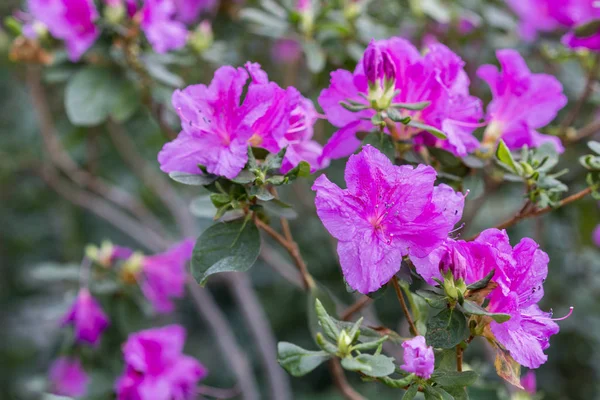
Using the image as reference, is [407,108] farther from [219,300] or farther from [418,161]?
[219,300]

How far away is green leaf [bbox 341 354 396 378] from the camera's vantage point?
0.81 m

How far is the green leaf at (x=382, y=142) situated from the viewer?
3.28ft

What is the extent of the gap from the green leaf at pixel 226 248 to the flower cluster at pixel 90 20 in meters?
0.63

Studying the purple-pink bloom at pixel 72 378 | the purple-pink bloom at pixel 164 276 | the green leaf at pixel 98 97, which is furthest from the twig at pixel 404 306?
the purple-pink bloom at pixel 72 378

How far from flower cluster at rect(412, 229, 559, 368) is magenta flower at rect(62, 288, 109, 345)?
94cm

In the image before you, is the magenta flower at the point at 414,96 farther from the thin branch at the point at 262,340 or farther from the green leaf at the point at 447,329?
the thin branch at the point at 262,340

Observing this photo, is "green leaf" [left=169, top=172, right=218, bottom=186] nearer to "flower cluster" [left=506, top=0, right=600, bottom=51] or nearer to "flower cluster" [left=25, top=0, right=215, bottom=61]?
"flower cluster" [left=25, top=0, right=215, bottom=61]

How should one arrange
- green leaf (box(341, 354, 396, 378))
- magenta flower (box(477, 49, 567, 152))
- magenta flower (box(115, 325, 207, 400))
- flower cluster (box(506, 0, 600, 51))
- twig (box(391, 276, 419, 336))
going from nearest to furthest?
green leaf (box(341, 354, 396, 378)) → twig (box(391, 276, 419, 336)) → magenta flower (box(477, 49, 567, 152)) → magenta flower (box(115, 325, 207, 400)) → flower cluster (box(506, 0, 600, 51))

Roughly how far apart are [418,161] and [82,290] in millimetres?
909

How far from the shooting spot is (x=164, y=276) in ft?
5.36

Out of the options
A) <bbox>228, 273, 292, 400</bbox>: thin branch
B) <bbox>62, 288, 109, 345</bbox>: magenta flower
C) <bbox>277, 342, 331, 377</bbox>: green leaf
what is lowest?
<bbox>228, 273, 292, 400</bbox>: thin branch

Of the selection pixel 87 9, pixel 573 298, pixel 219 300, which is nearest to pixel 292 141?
pixel 87 9

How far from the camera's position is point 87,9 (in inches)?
59.1

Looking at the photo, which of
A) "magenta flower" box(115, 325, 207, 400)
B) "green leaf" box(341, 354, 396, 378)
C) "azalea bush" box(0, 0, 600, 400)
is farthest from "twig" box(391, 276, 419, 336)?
"magenta flower" box(115, 325, 207, 400)
